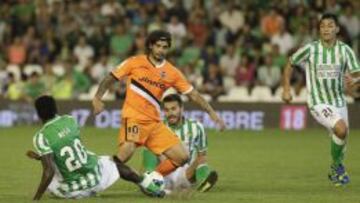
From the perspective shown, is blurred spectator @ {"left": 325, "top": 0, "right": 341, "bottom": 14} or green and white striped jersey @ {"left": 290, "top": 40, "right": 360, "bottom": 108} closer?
green and white striped jersey @ {"left": 290, "top": 40, "right": 360, "bottom": 108}

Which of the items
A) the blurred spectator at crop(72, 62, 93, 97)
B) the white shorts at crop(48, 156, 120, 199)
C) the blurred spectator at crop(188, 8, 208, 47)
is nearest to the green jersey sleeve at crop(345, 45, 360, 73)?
the white shorts at crop(48, 156, 120, 199)

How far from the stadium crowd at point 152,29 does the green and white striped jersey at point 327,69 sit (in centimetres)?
1150

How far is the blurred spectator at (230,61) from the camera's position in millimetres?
26594

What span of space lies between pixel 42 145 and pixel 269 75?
15357 mm

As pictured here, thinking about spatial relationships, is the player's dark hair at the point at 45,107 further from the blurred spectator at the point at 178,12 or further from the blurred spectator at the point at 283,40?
the blurred spectator at the point at 178,12

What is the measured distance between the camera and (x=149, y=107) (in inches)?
494

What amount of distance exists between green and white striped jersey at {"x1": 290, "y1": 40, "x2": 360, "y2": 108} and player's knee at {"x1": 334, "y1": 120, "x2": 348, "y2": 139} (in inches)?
12.7

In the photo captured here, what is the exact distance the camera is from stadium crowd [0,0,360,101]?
1024 inches

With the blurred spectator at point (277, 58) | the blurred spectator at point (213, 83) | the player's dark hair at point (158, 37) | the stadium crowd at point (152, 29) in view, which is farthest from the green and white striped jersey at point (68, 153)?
the blurred spectator at point (277, 58)

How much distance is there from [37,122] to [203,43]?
15.7ft

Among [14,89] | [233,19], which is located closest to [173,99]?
[14,89]

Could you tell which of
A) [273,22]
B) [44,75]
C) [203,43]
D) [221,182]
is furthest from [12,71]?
[221,182]

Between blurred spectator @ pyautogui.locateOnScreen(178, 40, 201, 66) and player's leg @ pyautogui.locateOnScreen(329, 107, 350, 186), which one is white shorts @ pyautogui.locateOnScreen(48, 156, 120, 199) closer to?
player's leg @ pyautogui.locateOnScreen(329, 107, 350, 186)

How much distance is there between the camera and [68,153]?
1152 cm
